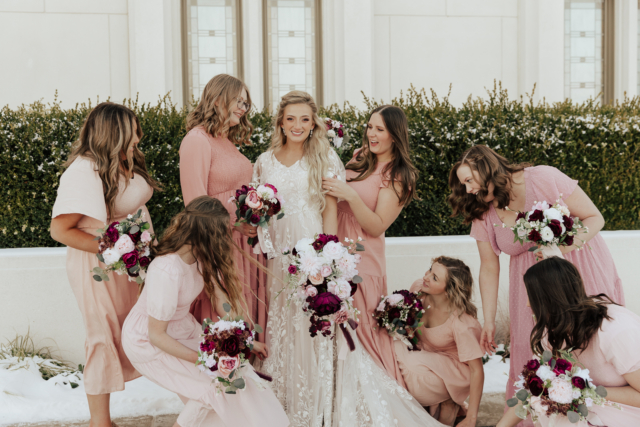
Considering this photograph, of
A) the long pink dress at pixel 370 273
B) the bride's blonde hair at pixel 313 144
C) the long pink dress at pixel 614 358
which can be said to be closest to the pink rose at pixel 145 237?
the bride's blonde hair at pixel 313 144

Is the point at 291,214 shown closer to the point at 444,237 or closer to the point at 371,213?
the point at 371,213

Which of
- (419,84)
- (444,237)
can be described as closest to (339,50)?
(419,84)

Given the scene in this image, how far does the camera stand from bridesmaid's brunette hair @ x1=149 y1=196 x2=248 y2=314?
3.01 metres

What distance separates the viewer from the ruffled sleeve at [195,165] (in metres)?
3.55

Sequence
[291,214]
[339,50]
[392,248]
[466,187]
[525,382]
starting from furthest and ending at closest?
[339,50], [392,248], [291,214], [466,187], [525,382]

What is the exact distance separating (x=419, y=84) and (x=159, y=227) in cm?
465

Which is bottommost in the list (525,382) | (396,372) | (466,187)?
(396,372)

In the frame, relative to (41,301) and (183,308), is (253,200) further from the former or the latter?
(41,301)

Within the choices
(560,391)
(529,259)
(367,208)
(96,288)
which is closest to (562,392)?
(560,391)

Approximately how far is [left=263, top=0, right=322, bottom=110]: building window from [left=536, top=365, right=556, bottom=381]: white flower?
6.30 metres

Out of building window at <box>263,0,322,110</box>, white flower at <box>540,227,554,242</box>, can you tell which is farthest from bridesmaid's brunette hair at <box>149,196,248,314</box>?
building window at <box>263,0,322,110</box>

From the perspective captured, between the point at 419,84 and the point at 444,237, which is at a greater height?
the point at 419,84

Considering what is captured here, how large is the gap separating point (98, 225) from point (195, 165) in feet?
2.36

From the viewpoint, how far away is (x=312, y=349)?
366 centimetres
